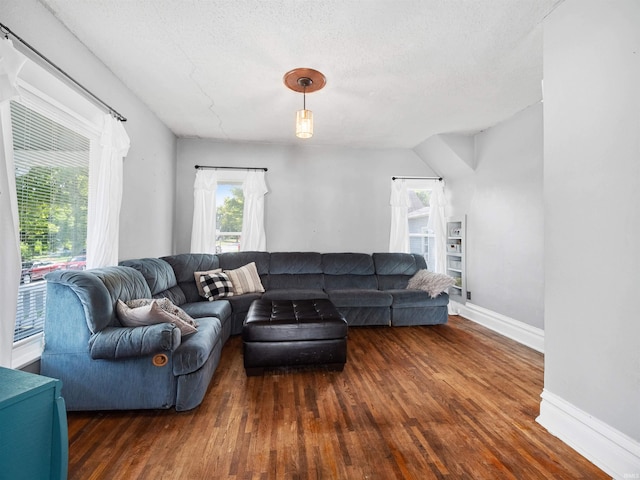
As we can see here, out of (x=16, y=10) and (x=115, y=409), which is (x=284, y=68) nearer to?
(x=16, y=10)

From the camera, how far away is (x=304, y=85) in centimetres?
258

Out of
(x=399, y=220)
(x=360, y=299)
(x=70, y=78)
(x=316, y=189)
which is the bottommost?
(x=360, y=299)

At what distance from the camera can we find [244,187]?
4.33 metres

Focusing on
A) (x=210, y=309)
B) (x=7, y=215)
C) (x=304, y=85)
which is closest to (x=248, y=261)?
(x=210, y=309)

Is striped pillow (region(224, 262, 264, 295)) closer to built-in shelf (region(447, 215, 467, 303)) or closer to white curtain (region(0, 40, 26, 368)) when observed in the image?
white curtain (region(0, 40, 26, 368))

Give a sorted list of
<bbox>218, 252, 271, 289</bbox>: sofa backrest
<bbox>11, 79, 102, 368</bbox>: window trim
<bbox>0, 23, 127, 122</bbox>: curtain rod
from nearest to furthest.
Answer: <bbox>0, 23, 127, 122</bbox>: curtain rod, <bbox>11, 79, 102, 368</bbox>: window trim, <bbox>218, 252, 271, 289</bbox>: sofa backrest

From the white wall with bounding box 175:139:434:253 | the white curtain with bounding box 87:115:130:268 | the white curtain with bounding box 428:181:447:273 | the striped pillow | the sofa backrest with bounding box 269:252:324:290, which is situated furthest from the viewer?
the white curtain with bounding box 428:181:447:273

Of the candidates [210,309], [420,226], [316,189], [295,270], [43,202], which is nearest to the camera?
[43,202]

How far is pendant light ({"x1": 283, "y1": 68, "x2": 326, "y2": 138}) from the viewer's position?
7.76 ft

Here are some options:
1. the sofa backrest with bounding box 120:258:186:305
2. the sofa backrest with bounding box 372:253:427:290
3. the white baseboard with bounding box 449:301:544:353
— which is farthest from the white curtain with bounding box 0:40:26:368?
the white baseboard with bounding box 449:301:544:353

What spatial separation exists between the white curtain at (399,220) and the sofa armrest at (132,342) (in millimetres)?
3575

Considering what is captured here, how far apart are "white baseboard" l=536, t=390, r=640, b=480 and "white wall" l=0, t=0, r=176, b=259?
11.8 feet

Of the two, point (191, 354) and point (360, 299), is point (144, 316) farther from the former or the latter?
point (360, 299)

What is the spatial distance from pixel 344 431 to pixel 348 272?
2.66 m
